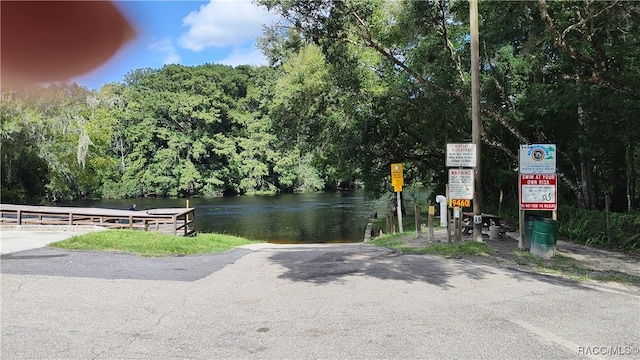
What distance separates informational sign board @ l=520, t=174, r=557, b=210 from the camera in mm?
9555

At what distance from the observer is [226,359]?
390 centimetres

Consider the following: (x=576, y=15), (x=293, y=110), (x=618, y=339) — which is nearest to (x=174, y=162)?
(x=293, y=110)

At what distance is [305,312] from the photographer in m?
5.24

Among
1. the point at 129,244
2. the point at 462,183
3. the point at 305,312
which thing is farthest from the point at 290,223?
the point at 305,312

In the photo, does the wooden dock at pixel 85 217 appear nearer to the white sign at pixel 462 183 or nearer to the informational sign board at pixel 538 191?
the white sign at pixel 462 183

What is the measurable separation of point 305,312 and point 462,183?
5984 millimetres

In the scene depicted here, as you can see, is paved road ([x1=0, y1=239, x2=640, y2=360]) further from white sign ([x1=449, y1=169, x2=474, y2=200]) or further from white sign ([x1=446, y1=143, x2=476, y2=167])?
white sign ([x1=446, y1=143, x2=476, y2=167])

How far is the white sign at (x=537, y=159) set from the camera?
31.4 ft

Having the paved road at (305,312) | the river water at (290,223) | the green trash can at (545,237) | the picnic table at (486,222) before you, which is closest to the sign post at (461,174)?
the green trash can at (545,237)

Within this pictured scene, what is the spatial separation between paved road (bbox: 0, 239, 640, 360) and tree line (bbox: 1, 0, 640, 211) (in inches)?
287

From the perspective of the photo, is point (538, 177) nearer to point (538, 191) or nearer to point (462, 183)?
point (538, 191)

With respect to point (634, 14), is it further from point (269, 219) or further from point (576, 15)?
point (269, 219)

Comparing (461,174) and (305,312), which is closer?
(305,312)

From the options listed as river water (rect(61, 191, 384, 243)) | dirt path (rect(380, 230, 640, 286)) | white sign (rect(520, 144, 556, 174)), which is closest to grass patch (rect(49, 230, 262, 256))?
dirt path (rect(380, 230, 640, 286))
